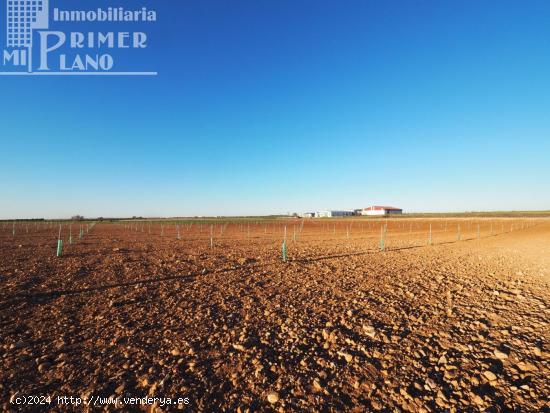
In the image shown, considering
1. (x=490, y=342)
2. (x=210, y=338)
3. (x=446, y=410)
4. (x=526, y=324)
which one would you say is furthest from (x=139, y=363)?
(x=526, y=324)

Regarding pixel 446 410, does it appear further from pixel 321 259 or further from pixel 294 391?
pixel 321 259

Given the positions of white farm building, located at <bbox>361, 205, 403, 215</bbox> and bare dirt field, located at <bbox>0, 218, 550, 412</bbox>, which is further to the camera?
white farm building, located at <bbox>361, 205, 403, 215</bbox>

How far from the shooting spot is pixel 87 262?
14.8m

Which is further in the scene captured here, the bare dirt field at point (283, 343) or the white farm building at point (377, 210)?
the white farm building at point (377, 210)

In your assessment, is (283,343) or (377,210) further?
(377,210)

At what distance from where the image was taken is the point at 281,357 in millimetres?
4773

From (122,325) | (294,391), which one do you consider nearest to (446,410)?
(294,391)

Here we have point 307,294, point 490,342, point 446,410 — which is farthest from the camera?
point 307,294

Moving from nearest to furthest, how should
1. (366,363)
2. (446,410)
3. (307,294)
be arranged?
(446,410) → (366,363) → (307,294)

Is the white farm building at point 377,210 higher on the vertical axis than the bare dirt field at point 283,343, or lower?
higher

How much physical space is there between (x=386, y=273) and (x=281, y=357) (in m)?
7.81

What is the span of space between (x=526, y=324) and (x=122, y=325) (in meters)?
8.91

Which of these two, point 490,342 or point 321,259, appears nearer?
point 490,342

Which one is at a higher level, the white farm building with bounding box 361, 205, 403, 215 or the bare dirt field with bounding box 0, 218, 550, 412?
the white farm building with bounding box 361, 205, 403, 215
